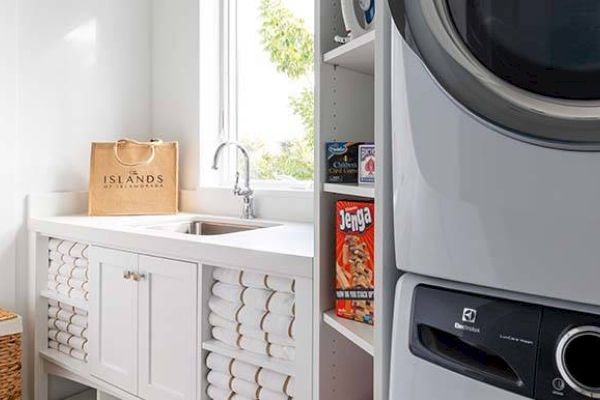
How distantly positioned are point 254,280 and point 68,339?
3.62 ft

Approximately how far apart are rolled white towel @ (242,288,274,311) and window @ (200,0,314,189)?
2.82 feet

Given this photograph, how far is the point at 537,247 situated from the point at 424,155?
0.20m

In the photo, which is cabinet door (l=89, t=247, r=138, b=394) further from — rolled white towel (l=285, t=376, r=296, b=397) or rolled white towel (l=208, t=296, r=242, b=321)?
rolled white towel (l=285, t=376, r=296, b=397)

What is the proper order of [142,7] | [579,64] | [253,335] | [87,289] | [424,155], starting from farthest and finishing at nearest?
1. [142,7]
2. [87,289]
3. [253,335]
4. [424,155]
5. [579,64]

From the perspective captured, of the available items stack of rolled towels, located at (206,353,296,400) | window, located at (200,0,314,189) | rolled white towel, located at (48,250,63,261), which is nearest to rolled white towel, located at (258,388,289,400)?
stack of rolled towels, located at (206,353,296,400)

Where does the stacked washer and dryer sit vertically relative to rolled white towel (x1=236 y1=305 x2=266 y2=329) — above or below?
above

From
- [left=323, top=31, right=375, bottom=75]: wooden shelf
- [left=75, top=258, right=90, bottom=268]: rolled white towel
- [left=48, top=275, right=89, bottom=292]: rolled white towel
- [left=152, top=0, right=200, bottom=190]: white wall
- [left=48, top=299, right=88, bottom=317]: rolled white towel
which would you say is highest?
[left=152, top=0, right=200, bottom=190]: white wall

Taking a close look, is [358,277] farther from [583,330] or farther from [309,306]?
[583,330]

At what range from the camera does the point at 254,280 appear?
1.44 m

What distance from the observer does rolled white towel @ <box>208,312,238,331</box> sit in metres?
1.50

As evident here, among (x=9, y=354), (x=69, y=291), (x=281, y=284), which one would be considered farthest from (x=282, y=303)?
(x=9, y=354)

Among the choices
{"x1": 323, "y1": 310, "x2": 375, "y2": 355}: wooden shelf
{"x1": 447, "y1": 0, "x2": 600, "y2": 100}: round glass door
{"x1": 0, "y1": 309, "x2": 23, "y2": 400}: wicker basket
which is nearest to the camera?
{"x1": 447, "y1": 0, "x2": 600, "y2": 100}: round glass door

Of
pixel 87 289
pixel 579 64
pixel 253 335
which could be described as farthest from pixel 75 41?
pixel 579 64

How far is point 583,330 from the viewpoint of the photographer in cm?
58
